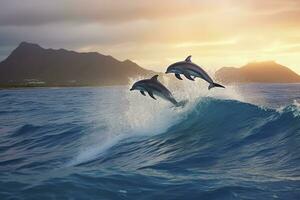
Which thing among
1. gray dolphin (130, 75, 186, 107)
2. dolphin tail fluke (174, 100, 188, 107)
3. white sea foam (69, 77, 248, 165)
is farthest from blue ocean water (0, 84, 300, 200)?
gray dolphin (130, 75, 186, 107)

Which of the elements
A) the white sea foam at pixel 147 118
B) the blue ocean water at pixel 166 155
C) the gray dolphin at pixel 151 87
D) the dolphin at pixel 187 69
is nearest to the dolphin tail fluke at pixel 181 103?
the white sea foam at pixel 147 118

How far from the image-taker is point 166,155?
17.8m

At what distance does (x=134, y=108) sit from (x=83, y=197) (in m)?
19.5

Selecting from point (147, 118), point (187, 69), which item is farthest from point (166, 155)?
point (147, 118)

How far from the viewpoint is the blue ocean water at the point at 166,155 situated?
12.3 meters

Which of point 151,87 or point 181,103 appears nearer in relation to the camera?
point 151,87

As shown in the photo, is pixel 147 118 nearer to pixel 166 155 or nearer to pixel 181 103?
pixel 181 103

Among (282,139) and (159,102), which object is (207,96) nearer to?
(159,102)

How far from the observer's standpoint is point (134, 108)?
31.4 metres

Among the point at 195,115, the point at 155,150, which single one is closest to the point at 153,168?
the point at 155,150

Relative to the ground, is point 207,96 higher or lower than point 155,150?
higher

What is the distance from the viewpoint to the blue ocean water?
40.4 ft

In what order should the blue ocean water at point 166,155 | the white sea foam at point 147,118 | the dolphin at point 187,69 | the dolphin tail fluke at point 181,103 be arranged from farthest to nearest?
1. the dolphin tail fluke at point 181,103
2. the white sea foam at point 147,118
3. the dolphin at point 187,69
4. the blue ocean water at point 166,155

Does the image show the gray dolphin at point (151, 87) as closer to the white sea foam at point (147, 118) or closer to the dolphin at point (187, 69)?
the dolphin at point (187, 69)
